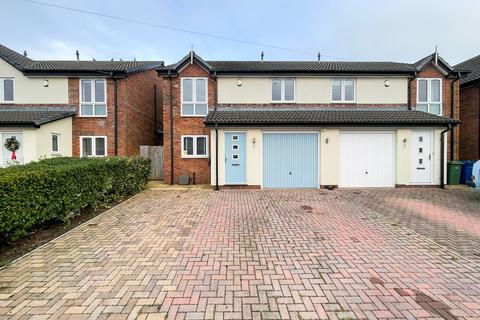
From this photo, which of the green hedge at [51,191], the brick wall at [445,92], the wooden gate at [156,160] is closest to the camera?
the green hedge at [51,191]

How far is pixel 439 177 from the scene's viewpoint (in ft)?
39.6

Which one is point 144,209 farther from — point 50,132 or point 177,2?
point 177,2

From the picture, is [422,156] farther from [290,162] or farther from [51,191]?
[51,191]

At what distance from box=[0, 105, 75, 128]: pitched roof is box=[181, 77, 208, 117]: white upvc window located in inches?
251

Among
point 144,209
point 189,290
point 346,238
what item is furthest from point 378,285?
point 144,209

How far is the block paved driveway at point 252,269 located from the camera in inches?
124

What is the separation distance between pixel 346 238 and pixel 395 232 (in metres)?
1.34

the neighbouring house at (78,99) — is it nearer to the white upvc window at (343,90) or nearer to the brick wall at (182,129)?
the brick wall at (182,129)

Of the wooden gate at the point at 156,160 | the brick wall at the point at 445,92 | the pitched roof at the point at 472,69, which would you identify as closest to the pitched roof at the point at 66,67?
the wooden gate at the point at 156,160

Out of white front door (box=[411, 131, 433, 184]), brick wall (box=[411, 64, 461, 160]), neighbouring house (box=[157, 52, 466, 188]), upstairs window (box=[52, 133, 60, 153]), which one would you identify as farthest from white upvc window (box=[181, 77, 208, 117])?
brick wall (box=[411, 64, 461, 160])

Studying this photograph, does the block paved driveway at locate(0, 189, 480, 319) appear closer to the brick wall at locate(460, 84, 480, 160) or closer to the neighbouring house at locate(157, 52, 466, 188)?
the neighbouring house at locate(157, 52, 466, 188)

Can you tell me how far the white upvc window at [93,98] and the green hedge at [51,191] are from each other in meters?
6.65

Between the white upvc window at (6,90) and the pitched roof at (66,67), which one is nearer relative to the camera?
the pitched roof at (66,67)

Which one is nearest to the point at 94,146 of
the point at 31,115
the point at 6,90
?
the point at 31,115
